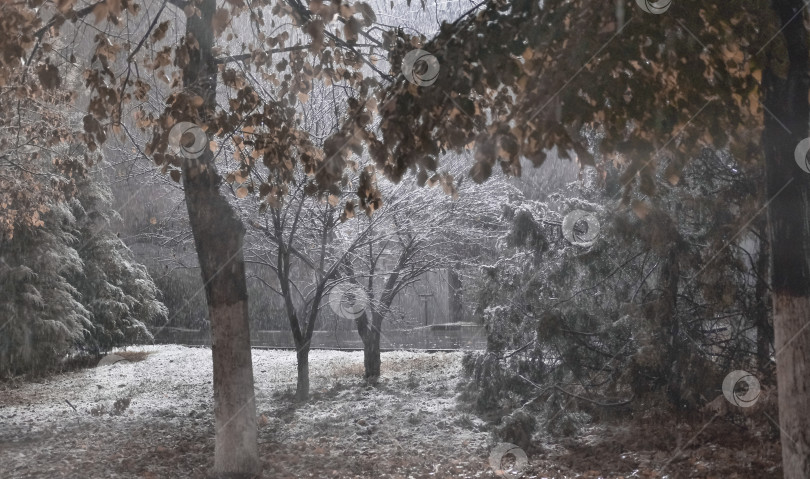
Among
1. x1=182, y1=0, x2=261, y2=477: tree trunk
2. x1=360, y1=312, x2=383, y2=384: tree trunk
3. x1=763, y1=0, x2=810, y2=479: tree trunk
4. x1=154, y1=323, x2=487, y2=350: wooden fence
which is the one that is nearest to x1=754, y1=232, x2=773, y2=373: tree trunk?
x1=763, y1=0, x2=810, y2=479: tree trunk

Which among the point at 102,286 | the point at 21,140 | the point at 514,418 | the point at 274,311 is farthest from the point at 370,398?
the point at 274,311

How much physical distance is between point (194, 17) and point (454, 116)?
141 inches

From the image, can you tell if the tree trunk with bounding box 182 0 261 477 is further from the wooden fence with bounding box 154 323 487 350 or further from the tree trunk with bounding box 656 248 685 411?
the wooden fence with bounding box 154 323 487 350

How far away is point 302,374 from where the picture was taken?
12.0 metres

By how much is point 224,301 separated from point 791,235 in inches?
189

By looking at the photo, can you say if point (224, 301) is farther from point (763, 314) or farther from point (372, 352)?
point (372, 352)

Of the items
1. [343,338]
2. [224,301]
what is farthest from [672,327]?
[343,338]

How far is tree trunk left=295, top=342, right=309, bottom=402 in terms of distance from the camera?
Result: 39.0 ft

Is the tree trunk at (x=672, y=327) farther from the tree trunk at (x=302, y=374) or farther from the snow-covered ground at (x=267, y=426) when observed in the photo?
the tree trunk at (x=302, y=374)

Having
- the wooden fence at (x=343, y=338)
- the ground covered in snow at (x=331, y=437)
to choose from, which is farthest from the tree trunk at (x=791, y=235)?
the wooden fence at (x=343, y=338)

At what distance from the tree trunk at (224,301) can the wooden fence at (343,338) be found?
14502 mm

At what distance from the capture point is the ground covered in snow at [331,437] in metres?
7.45

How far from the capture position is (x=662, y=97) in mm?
4555

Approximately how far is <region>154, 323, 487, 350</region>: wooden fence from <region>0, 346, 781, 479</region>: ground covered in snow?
25.0 ft
